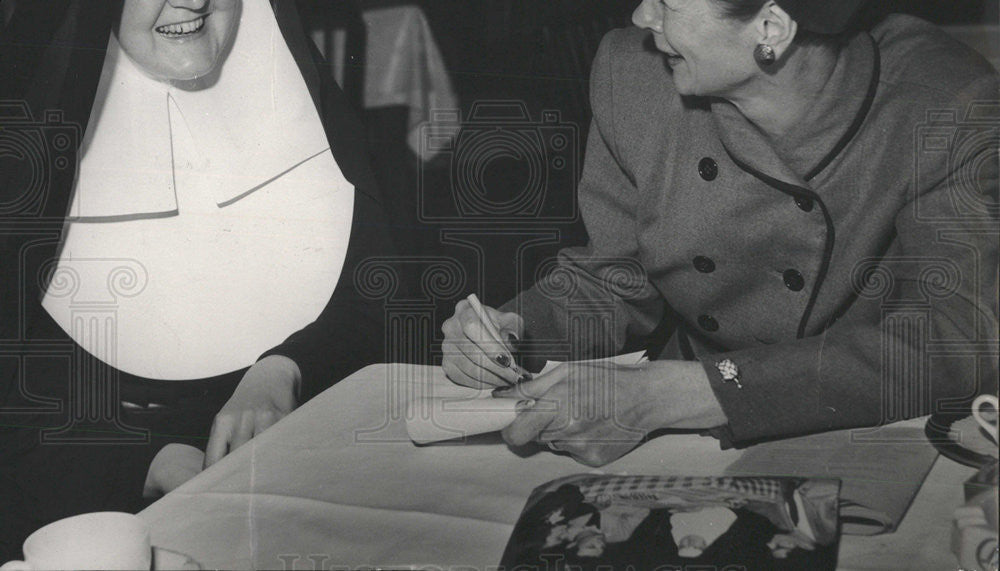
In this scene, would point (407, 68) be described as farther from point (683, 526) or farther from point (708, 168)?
point (683, 526)

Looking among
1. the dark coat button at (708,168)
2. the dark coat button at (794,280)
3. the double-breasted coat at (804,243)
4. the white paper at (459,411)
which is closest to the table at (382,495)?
the white paper at (459,411)

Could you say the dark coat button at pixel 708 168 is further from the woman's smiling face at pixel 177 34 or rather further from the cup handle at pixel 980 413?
the woman's smiling face at pixel 177 34

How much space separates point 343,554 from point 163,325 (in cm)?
46

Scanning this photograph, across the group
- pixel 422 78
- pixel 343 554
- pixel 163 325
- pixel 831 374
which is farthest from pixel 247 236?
pixel 831 374

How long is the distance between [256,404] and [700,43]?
784 mm

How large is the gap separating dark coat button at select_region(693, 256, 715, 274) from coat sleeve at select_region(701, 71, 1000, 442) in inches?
4.6

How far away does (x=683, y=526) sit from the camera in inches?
45.3

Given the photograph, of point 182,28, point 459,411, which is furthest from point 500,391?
point 182,28

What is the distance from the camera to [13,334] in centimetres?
142

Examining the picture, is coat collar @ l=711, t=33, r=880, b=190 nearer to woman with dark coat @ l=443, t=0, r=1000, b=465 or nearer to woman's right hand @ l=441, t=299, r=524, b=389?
woman with dark coat @ l=443, t=0, r=1000, b=465

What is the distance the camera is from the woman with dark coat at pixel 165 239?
138 cm

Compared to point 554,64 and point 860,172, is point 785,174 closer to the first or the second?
point 860,172

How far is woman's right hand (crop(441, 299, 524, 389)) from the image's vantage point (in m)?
1.35

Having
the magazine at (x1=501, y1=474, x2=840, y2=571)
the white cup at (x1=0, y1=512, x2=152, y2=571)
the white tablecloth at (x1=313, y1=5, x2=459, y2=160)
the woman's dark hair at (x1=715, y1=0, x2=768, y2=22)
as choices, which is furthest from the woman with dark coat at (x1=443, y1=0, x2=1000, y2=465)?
the white cup at (x1=0, y1=512, x2=152, y2=571)
